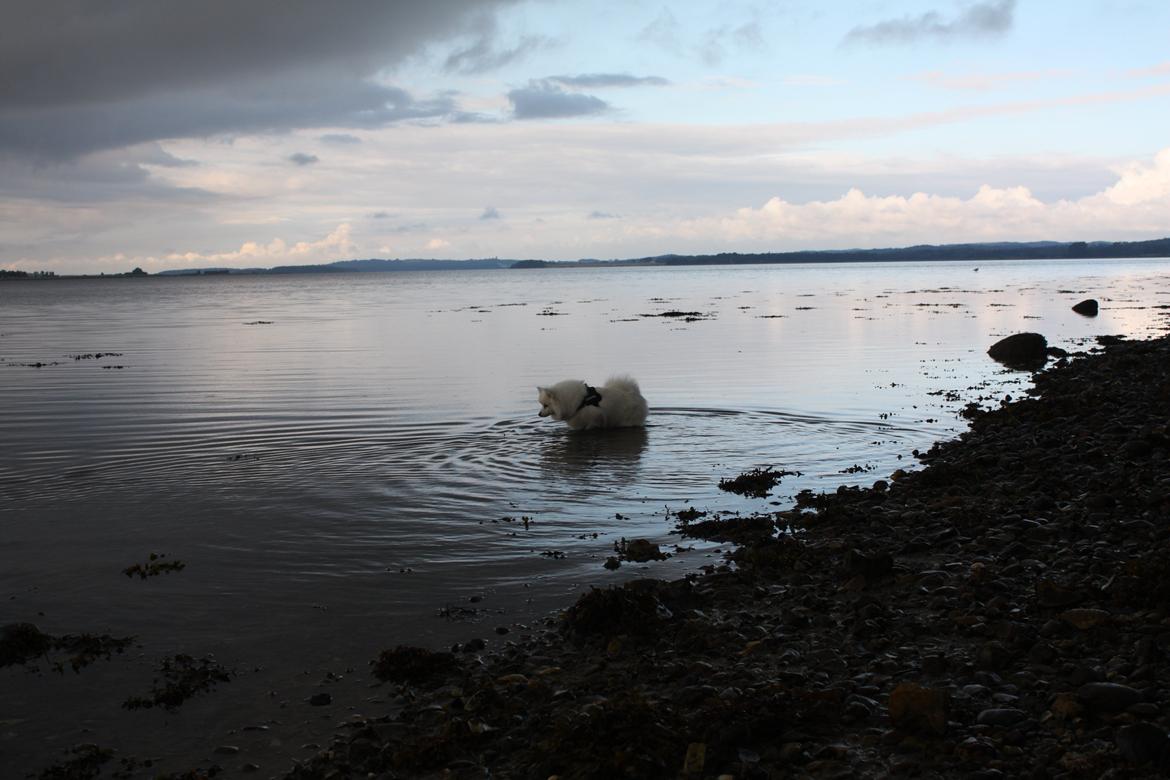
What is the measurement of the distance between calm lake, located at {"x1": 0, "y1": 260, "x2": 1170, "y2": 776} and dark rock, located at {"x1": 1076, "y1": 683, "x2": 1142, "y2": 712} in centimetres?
433

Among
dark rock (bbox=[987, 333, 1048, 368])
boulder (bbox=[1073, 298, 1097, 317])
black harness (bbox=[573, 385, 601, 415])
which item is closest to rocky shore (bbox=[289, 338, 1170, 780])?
black harness (bbox=[573, 385, 601, 415])

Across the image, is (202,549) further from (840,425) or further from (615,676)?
(840,425)

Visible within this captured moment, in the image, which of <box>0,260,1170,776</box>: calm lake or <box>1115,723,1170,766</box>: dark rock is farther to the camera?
<box>0,260,1170,776</box>: calm lake

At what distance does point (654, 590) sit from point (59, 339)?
148 ft

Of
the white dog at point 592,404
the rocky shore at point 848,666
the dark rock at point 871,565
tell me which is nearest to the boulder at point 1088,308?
the white dog at point 592,404

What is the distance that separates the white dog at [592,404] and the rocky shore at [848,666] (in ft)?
23.4

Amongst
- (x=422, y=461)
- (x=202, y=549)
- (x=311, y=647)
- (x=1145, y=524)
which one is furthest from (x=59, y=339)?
(x=1145, y=524)

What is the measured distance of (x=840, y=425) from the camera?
57.5 feet

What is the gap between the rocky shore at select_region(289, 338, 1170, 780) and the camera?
5090 mm

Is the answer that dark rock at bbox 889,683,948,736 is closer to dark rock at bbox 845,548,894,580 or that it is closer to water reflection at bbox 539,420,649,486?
dark rock at bbox 845,548,894,580

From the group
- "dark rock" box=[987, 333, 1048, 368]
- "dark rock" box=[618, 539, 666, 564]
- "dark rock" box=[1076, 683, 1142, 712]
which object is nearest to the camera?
"dark rock" box=[1076, 683, 1142, 712]

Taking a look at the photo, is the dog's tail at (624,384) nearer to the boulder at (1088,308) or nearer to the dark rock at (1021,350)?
the dark rock at (1021,350)

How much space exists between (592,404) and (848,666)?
11151mm

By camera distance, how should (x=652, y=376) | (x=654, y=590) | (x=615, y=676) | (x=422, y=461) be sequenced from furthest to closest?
(x=652, y=376) < (x=422, y=461) < (x=654, y=590) < (x=615, y=676)
